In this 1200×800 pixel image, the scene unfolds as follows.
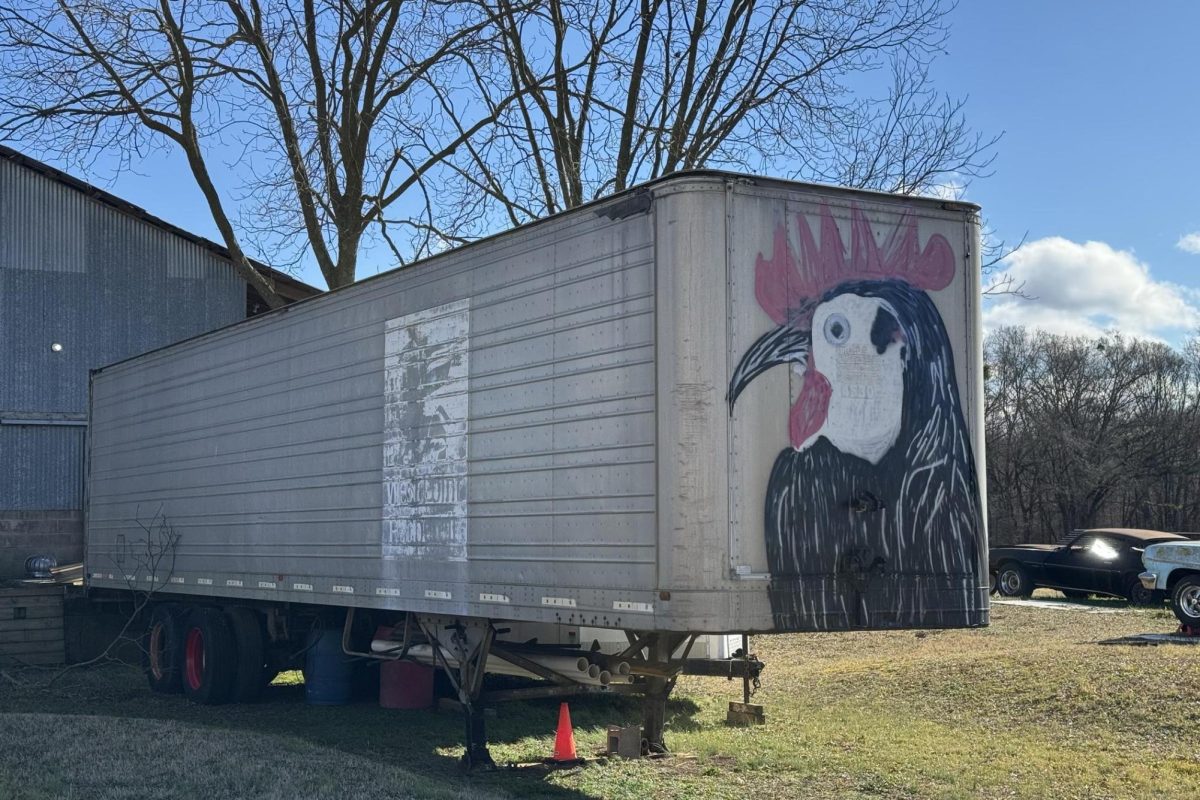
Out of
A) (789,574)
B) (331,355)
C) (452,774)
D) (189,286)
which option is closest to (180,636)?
(331,355)

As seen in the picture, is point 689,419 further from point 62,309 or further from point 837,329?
point 62,309

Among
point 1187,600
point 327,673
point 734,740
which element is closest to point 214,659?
point 327,673

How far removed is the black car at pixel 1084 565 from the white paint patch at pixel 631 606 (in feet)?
51.1

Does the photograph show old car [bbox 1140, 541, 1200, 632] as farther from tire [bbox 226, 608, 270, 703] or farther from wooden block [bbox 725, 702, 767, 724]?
tire [bbox 226, 608, 270, 703]

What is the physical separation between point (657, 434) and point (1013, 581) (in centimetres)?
1873

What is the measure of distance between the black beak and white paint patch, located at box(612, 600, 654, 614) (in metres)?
1.21

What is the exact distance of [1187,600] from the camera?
52.0ft

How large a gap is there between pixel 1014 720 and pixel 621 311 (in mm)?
5605

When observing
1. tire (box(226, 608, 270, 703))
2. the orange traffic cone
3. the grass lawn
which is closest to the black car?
the grass lawn

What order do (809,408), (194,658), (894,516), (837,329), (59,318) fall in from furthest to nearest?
(59,318) → (194,658) → (894,516) → (837,329) → (809,408)

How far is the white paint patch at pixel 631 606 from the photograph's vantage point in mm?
7403

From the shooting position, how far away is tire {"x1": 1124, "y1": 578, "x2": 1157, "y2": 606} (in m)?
21.8

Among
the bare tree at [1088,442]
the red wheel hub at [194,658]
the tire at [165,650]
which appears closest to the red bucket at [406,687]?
the red wheel hub at [194,658]

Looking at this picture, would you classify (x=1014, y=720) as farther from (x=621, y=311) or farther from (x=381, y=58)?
(x=381, y=58)
